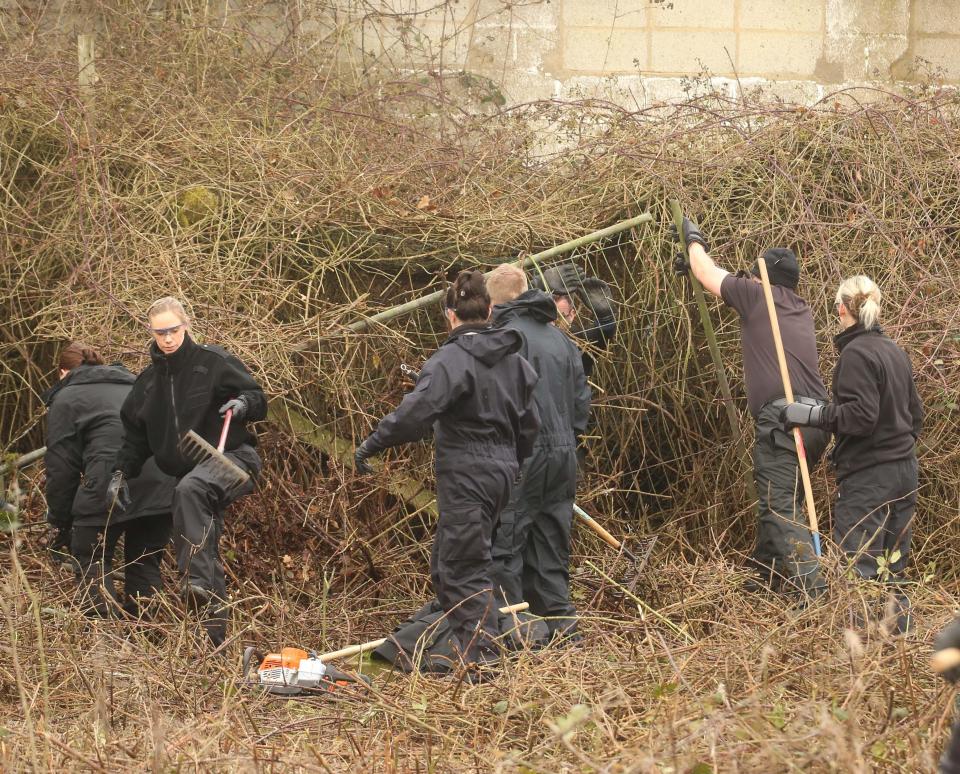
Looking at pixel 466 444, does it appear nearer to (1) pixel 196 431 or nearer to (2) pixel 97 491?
(1) pixel 196 431

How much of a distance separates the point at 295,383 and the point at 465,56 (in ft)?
16.2

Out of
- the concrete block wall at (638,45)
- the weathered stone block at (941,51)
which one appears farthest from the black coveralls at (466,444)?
the weathered stone block at (941,51)

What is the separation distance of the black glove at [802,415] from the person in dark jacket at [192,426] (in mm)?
Answer: 2463

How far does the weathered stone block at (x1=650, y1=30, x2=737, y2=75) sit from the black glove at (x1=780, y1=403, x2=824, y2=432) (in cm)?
551

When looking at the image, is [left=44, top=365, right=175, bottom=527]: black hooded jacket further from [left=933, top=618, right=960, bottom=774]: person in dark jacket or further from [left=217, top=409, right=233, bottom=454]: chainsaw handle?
[left=933, top=618, right=960, bottom=774]: person in dark jacket

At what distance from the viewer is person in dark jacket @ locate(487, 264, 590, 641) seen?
19.2ft

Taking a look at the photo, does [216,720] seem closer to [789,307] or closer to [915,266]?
[789,307]

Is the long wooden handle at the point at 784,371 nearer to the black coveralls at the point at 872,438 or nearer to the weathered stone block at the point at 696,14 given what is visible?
the black coveralls at the point at 872,438

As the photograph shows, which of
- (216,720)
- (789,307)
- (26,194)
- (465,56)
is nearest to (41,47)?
(26,194)

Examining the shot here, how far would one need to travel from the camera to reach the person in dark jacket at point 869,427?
575 centimetres

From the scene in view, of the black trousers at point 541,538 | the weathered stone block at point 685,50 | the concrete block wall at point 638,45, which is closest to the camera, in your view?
the black trousers at point 541,538

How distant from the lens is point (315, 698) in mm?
4738

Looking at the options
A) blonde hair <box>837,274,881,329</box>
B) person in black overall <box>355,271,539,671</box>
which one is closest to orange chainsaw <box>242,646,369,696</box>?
person in black overall <box>355,271,539,671</box>

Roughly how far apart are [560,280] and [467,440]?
1.79 m
